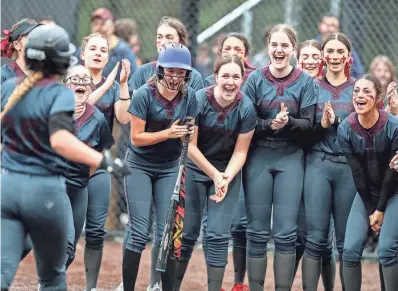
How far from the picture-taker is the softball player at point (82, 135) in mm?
6797

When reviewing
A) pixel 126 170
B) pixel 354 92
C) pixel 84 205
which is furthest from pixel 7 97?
pixel 354 92

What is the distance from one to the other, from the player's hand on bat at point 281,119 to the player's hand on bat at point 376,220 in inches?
35.3

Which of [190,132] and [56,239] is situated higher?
[190,132]

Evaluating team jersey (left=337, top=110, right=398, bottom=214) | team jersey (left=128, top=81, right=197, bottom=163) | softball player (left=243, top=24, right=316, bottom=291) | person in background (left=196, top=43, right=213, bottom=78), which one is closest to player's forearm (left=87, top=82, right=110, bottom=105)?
team jersey (left=128, top=81, right=197, bottom=163)

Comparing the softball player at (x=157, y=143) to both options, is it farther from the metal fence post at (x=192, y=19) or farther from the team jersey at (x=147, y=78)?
the metal fence post at (x=192, y=19)

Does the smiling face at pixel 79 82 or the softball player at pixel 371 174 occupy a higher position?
the smiling face at pixel 79 82

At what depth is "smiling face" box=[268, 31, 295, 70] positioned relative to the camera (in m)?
7.11

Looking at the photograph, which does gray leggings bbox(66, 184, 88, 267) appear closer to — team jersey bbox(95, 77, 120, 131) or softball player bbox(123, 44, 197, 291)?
softball player bbox(123, 44, 197, 291)

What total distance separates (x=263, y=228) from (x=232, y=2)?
4.08 m

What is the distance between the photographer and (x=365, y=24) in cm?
982

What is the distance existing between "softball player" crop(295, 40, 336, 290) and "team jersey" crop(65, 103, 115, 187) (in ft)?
5.16

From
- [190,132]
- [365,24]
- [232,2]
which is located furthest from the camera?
[232,2]

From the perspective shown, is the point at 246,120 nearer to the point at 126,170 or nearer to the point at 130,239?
the point at 130,239

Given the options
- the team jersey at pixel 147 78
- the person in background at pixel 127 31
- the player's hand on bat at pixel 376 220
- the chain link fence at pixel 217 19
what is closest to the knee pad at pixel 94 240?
the team jersey at pixel 147 78
